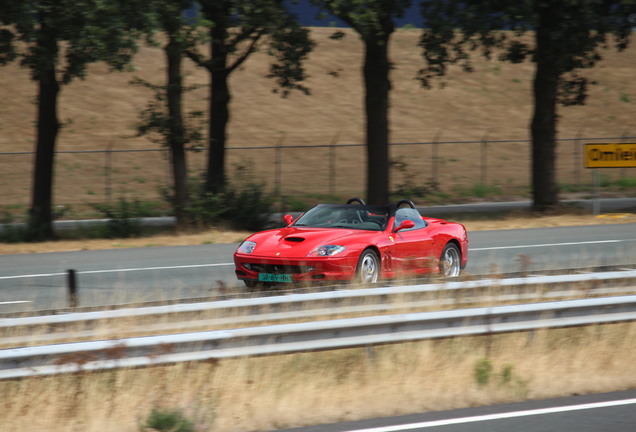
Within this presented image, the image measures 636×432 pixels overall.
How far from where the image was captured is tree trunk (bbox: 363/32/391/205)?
2439 cm

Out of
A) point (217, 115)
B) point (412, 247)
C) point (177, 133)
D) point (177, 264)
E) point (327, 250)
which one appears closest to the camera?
point (327, 250)

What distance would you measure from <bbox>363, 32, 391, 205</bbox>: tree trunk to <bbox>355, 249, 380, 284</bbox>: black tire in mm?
12621

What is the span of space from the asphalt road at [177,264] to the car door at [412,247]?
3.31 feet

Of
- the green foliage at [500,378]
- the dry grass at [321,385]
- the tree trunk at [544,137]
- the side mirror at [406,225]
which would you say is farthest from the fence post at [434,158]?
the green foliage at [500,378]

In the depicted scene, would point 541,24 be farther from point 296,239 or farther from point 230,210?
point 296,239

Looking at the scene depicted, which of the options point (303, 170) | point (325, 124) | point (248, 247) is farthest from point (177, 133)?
point (325, 124)

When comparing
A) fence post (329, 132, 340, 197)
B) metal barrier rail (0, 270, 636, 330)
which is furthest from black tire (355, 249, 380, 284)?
fence post (329, 132, 340, 197)

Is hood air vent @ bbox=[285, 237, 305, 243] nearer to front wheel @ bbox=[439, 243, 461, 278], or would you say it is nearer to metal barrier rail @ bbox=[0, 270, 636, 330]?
front wheel @ bbox=[439, 243, 461, 278]

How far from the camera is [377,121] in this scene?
24516mm

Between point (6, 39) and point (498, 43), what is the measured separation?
1324 cm

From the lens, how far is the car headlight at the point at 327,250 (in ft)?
36.8

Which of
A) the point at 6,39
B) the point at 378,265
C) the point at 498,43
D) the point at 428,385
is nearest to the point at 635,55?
the point at 498,43

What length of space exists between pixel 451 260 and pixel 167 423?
26.3 ft

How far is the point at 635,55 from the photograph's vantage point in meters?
65.6
